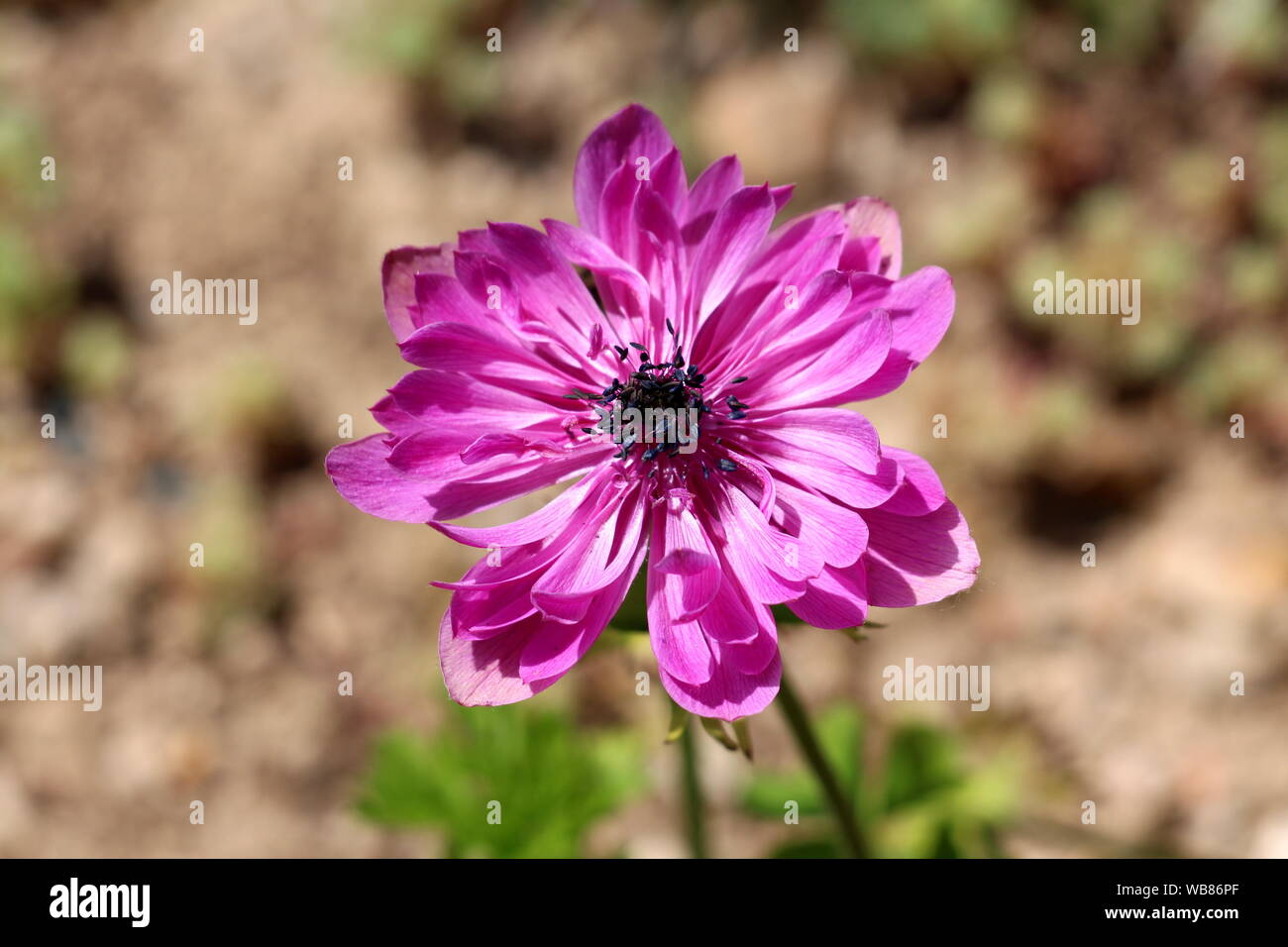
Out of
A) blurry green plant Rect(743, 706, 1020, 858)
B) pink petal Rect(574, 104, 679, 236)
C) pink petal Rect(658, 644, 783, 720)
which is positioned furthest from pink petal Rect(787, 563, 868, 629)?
blurry green plant Rect(743, 706, 1020, 858)

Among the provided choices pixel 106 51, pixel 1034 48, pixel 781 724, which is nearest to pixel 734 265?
pixel 781 724

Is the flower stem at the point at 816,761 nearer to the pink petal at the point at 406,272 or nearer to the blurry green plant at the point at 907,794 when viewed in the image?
the blurry green plant at the point at 907,794

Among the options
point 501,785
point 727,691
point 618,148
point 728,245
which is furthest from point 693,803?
point 618,148

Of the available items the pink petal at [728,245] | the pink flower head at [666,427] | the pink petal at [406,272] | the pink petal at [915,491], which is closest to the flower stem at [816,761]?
the pink flower head at [666,427]

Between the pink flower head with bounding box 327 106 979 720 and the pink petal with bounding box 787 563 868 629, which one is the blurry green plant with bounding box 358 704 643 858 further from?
the pink petal with bounding box 787 563 868 629

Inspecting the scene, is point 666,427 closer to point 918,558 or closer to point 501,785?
point 918,558

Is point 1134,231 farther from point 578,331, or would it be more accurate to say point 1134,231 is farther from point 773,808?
point 578,331
